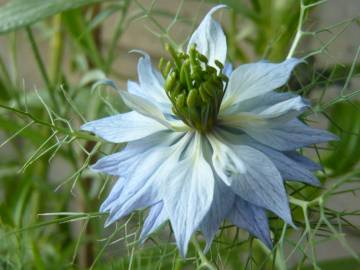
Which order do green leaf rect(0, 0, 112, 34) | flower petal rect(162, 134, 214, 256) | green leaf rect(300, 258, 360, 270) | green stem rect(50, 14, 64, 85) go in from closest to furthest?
flower petal rect(162, 134, 214, 256) < green leaf rect(0, 0, 112, 34) < green leaf rect(300, 258, 360, 270) < green stem rect(50, 14, 64, 85)

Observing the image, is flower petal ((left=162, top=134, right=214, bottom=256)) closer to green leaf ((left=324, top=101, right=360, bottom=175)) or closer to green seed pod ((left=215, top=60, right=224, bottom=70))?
green seed pod ((left=215, top=60, right=224, bottom=70))

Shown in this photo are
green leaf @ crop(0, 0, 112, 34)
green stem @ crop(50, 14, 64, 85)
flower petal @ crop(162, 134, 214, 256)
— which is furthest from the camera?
green stem @ crop(50, 14, 64, 85)

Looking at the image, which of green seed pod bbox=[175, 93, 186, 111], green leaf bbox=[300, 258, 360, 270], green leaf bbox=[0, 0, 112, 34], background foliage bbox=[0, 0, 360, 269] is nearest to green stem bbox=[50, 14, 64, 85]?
background foliage bbox=[0, 0, 360, 269]

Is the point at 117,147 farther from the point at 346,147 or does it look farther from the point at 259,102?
the point at 346,147

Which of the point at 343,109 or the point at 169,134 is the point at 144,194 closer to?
the point at 169,134

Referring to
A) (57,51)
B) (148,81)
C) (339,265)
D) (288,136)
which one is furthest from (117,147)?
(57,51)

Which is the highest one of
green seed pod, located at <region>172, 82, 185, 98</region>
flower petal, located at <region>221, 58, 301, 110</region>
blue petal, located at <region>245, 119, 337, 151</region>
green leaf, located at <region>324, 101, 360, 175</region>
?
green seed pod, located at <region>172, 82, 185, 98</region>

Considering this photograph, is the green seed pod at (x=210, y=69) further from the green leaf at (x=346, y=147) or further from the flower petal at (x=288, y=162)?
the green leaf at (x=346, y=147)

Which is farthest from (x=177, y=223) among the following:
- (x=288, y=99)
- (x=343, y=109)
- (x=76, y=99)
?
(x=76, y=99)
